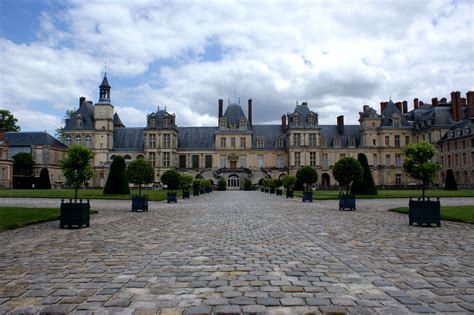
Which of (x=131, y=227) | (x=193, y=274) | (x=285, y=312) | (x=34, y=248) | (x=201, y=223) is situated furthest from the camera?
(x=201, y=223)

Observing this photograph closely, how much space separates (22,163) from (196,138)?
25752mm

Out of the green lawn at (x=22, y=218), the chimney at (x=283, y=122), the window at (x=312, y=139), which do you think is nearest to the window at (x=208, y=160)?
the chimney at (x=283, y=122)

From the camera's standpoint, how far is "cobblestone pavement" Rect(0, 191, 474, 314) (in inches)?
162

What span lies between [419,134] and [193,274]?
59.5 metres

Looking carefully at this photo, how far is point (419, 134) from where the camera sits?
57562 millimetres

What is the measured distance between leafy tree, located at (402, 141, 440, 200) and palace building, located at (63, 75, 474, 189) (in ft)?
141

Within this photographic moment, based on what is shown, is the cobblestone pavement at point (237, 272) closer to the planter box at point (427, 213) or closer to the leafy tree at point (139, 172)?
the planter box at point (427, 213)

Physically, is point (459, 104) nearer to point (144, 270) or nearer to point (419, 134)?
point (419, 134)

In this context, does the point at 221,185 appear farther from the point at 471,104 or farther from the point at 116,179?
the point at 471,104

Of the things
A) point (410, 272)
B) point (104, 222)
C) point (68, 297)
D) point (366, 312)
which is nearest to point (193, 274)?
point (68, 297)

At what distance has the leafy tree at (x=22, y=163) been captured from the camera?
5347 cm

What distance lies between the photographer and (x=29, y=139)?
2231 inches

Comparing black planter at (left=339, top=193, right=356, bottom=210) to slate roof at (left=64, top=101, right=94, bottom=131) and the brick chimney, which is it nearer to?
the brick chimney

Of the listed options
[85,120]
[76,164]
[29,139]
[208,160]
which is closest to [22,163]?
[29,139]
